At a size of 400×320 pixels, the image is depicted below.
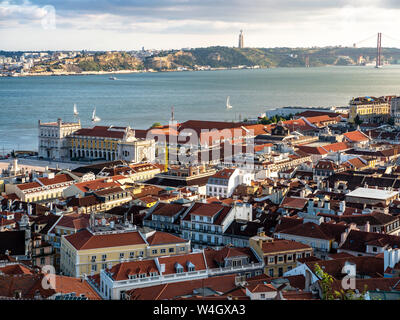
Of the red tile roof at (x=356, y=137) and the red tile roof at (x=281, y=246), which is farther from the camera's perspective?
the red tile roof at (x=356, y=137)

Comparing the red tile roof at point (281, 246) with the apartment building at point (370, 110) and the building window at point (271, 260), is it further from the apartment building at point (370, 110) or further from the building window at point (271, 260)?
the apartment building at point (370, 110)

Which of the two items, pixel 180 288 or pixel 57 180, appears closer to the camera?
pixel 180 288

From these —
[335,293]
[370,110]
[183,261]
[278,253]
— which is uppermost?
[335,293]

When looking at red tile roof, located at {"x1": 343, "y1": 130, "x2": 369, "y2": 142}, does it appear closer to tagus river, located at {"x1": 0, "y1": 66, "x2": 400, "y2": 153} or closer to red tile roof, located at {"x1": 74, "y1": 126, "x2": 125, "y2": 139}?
red tile roof, located at {"x1": 74, "y1": 126, "x2": 125, "y2": 139}

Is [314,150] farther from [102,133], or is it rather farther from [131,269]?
[131,269]

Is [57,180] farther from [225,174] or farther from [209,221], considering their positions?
[209,221]

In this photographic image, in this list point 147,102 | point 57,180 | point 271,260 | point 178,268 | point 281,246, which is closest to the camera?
point 178,268

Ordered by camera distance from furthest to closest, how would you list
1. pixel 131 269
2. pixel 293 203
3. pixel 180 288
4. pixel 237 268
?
pixel 293 203, pixel 237 268, pixel 131 269, pixel 180 288

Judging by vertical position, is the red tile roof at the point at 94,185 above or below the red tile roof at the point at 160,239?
below

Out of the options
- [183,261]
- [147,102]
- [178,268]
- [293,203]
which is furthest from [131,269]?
[147,102]

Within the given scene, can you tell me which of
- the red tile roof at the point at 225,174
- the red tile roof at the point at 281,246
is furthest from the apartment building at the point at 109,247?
the red tile roof at the point at 225,174

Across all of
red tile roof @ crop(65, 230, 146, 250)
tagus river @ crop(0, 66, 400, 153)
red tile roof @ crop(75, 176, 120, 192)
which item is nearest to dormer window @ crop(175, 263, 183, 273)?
red tile roof @ crop(65, 230, 146, 250)

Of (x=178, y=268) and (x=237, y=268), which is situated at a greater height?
(x=178, y=268)
